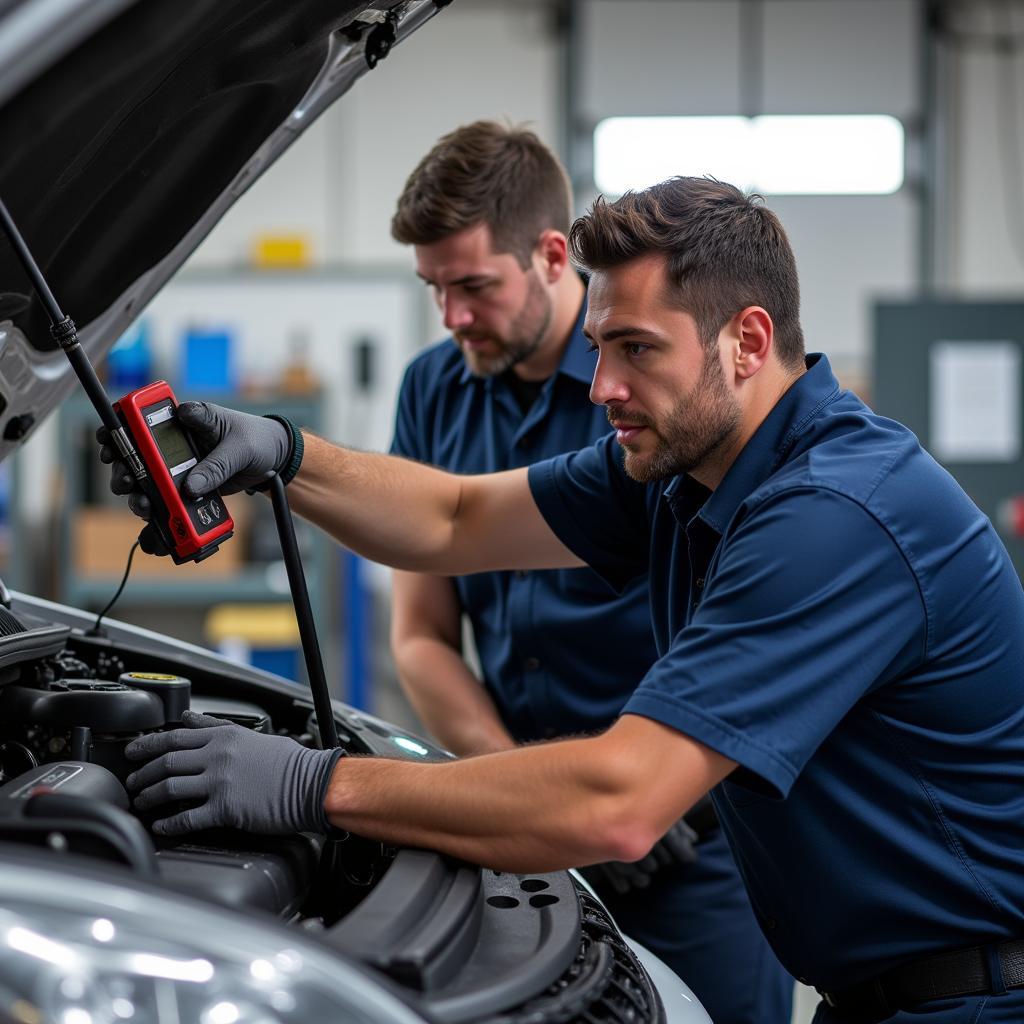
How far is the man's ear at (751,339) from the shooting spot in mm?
1253

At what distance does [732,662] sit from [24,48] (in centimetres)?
74

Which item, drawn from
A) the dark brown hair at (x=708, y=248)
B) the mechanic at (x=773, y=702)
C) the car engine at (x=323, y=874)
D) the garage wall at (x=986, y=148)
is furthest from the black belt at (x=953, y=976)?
the garage wall at (x=986, y=148)

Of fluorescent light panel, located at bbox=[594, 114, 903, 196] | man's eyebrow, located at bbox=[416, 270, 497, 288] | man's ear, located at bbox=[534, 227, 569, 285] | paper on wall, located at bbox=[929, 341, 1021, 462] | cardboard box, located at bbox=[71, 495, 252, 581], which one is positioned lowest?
cardboard box, located at bbox=[71, 495, 252, 581]

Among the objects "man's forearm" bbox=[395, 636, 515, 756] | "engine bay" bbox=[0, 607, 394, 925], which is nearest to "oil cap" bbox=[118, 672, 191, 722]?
"engine bay" bbox=[0, 607, 394, 925]

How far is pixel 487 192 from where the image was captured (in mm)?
1843

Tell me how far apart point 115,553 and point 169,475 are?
3.59 m

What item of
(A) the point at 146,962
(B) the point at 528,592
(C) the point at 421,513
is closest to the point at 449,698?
(B) the point at 528,592

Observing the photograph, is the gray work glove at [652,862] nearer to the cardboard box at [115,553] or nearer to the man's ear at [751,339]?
the man's ear at [751,339]

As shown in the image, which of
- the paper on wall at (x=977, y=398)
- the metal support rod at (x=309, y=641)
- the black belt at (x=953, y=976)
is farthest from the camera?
the paper on wall at (x=977, y=398)

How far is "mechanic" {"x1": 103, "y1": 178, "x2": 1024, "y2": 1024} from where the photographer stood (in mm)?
1050

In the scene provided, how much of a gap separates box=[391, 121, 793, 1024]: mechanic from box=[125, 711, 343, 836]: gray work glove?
697 millimetres

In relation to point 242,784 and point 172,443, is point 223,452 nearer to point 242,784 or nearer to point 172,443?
point 172,443

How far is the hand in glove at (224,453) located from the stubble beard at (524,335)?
0.39 meters

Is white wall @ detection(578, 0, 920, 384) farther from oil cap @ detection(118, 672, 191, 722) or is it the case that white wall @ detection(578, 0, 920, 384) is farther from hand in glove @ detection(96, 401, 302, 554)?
oil cap @ detection(118, 672, 191, 722)
